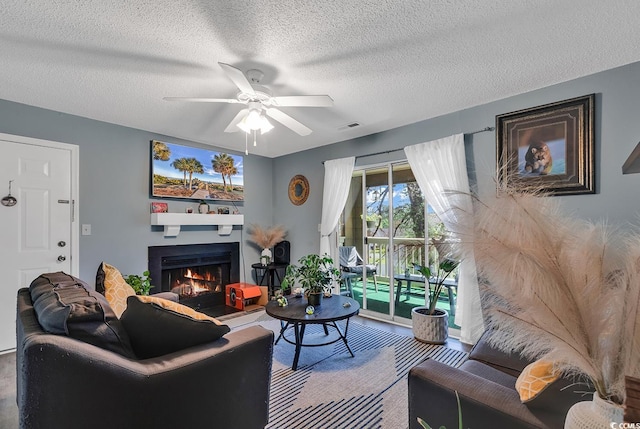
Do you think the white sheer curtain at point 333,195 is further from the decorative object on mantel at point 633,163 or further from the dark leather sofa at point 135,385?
the dark leather sofa at point 135,385

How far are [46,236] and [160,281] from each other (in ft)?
4.23

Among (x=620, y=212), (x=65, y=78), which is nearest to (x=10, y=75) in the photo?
(x=65, y=78)

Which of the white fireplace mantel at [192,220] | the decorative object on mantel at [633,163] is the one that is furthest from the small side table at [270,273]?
the decorative object on mantel at [633,163]

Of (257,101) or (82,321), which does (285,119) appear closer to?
(257,101)

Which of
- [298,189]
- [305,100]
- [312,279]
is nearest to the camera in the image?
[305,100]

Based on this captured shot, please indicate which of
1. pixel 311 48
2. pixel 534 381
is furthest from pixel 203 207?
pixel 534 381

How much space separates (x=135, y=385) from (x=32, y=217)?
2.95 meters

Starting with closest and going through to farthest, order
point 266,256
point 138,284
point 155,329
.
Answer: point 155,329, point 138,284, point 266,256

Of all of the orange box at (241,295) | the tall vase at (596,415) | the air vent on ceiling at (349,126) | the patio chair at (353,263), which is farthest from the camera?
the orange box at (241,295)

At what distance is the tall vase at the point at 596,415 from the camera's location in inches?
23.4

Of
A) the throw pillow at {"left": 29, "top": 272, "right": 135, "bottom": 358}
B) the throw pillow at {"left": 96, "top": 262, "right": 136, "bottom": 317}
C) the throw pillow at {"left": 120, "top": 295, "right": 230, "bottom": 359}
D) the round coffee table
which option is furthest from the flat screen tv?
the throw pillow at {"left": 120, "top": 295, "right": 230, "bottom": 359}

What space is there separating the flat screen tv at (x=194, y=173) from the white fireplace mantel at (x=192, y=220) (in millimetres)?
291

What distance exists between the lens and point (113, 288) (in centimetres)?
243

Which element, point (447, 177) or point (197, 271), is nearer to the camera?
point (447, 177)
